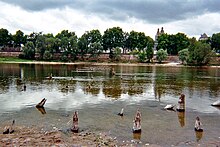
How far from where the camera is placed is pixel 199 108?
106 feet

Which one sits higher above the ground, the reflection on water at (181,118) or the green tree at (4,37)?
the green tree at (4,37)

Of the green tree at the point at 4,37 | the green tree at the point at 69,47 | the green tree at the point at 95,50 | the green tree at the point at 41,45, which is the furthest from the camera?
the green tree at the point at 4,37

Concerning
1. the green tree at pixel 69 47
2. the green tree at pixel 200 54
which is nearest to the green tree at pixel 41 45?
the green tree at pixel 69 47

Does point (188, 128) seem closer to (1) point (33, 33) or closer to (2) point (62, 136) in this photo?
(2) point (62, 136)

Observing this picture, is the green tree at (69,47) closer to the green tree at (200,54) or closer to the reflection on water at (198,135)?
the green tree at (200,54)

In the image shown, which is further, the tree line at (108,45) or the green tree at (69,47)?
the green tree at (69,47)

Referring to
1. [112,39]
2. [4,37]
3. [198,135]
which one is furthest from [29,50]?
[198,135]

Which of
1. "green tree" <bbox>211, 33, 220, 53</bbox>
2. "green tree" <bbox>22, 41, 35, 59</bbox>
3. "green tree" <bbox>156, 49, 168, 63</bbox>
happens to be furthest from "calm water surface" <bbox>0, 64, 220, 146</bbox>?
"green tree" <bbox>211, 33, 220, 53</bbox>

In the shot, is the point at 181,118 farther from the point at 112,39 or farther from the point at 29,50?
the point at 112,39

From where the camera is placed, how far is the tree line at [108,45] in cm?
14275

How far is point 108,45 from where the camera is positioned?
184 meters

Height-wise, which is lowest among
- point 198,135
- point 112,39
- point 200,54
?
point 198,135

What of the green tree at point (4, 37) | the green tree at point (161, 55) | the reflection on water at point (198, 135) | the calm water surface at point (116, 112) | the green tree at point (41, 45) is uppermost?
the green tree at point (4, 37)

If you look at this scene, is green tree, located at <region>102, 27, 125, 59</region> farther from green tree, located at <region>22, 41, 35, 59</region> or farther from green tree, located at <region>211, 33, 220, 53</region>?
green tree, located at <region>211, 33, 220, 53</region>
